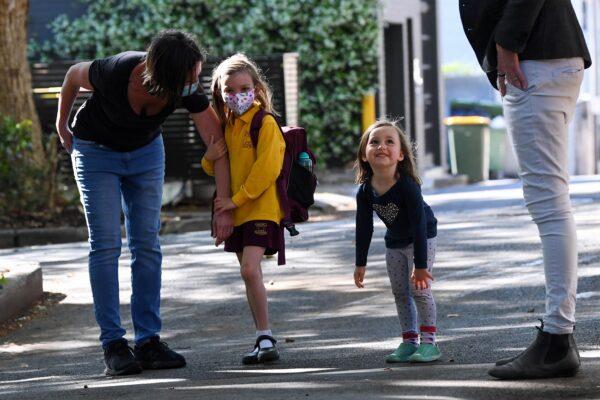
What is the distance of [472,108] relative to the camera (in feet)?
113

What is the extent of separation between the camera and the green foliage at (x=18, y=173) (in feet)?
46.6

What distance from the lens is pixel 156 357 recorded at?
6434mm

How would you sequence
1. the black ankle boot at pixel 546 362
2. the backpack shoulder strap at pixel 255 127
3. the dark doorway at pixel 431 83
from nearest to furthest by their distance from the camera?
1. the black ankle boot at pixel 546 362
2. the backpack shoulder strap at pixel 255 127
3. the dark doorway at pixel 431 83

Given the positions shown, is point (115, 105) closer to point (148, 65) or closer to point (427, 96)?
point (148, 65)

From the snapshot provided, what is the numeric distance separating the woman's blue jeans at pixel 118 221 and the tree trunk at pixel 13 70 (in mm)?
8593

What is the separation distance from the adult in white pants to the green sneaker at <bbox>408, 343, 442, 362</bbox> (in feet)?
2.87

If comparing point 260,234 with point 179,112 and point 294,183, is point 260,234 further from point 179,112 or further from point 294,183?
point 179,112

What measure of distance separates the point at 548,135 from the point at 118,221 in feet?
7.44

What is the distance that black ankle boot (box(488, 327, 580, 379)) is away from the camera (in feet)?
16.4

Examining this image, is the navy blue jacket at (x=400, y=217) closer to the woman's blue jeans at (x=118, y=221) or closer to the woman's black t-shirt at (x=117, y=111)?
the woman's black t-shirt at (x=117, y=111)

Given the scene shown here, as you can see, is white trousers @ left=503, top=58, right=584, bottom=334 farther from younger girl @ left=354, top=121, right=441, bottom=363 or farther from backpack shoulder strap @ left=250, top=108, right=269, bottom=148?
backpack shoulder strap @ left=250, top=108, right=269, bottom=148

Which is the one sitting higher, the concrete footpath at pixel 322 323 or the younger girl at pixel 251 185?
the younger girl at pixel 251 185

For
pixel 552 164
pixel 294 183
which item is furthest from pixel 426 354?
pixel 552 164

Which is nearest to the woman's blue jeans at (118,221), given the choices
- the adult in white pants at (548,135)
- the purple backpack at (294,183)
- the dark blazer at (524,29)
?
the purple backpack at (294,183)
